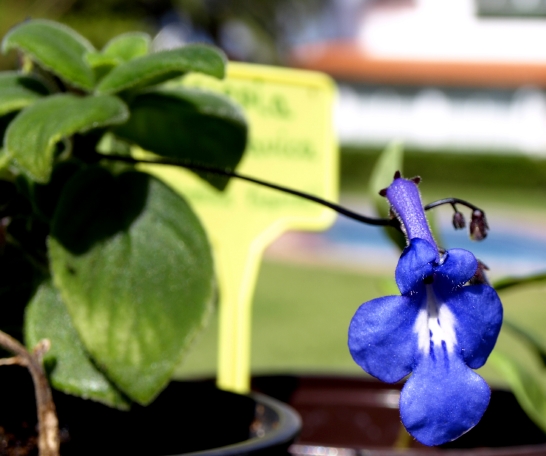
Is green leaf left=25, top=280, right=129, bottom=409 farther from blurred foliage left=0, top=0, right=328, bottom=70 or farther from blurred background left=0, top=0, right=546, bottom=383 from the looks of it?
blurred background left=0, top=0, right=546, bottom=383

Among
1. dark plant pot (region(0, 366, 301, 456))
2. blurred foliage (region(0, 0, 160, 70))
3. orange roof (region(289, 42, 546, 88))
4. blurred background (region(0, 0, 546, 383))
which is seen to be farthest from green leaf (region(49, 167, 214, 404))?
orange roof (region(289, 42, 546, 88))

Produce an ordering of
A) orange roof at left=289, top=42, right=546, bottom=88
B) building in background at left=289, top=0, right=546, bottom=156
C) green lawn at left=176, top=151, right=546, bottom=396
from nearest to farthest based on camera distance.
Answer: green lawn at left=176, top=151, right=546, bottom=396
orange roof at left=289, top=42, right=546, bottom=88
building in background at left=289, top=0, right=546, bottom=156

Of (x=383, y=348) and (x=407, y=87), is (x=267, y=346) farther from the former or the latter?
(x=407, y=87)

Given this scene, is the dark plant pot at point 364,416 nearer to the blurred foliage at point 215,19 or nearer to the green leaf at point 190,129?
the green leaf at point 190,129

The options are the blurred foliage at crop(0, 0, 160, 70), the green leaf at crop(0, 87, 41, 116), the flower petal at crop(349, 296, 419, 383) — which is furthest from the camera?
the blurred foliage at crop(0, 0, 160, 70)

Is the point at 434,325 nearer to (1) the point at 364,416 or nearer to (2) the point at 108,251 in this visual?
(2) the point at 108,251

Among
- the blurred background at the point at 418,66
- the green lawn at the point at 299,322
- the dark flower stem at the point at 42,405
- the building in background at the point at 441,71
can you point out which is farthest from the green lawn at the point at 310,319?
the building in background at the point at 441,71
